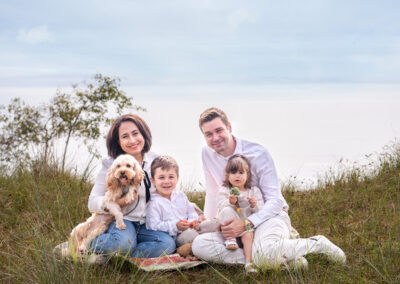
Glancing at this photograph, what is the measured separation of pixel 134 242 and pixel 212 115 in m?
1.76

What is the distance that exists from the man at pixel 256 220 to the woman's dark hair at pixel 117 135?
689 millimetres

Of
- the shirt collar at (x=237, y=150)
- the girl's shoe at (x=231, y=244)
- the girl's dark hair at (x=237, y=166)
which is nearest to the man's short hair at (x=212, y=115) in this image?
the shirt collar at (x=237, y=150)

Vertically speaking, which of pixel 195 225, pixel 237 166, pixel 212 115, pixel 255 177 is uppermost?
pixel 212 115

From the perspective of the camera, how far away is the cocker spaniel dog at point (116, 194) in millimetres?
5320

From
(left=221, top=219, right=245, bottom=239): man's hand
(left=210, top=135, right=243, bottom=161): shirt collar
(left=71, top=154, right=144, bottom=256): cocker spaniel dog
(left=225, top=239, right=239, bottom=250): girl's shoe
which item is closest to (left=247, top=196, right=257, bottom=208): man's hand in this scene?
(left=221, top=219, right=245, bottom=239): man's hand

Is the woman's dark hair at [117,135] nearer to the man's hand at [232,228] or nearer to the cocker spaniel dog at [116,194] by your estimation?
the cocker spaniel dog at [116,194]

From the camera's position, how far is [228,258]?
5480 millimetres

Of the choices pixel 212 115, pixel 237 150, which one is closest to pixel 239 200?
pixel 237 150

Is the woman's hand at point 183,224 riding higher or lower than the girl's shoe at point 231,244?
higher

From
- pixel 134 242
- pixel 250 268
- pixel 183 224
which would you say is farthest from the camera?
pixel 183 224

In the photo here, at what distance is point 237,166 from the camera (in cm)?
546

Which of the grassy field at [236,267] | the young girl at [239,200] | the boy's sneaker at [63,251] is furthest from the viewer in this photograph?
the young girl at [239,200]

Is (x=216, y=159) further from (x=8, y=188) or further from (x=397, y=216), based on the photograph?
(x=8, y=188)

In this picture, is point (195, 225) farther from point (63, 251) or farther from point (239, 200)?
point (63, 251)
